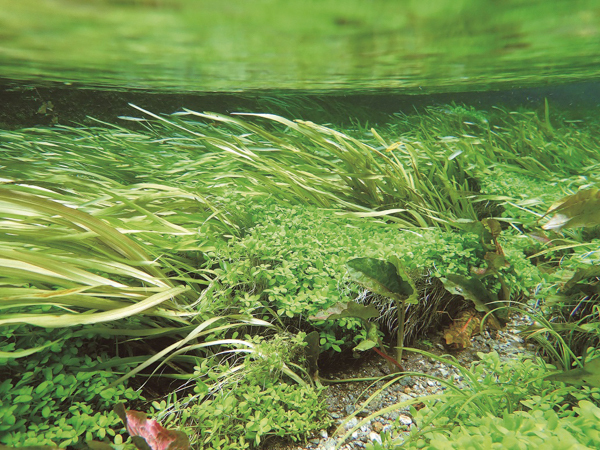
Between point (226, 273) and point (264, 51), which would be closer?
point (226, 273)

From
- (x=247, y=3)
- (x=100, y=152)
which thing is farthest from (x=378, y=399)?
(x=100, y=152)

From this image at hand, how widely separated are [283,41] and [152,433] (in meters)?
1.91

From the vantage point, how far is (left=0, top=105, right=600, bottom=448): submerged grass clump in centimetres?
91

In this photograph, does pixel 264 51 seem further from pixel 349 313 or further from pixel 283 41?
pixel 349 313

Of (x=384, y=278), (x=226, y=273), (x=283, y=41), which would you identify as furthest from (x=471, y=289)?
(x=283, y=41)

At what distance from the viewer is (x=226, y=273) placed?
1.21 meters

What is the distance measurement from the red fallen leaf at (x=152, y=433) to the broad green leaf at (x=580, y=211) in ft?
4.50

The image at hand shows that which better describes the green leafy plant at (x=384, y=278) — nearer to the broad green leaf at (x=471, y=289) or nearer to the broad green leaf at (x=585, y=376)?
the broad green leaf at (x=471, y=289)

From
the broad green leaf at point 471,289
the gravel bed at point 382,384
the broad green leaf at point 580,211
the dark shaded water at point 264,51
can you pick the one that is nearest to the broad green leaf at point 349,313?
the gravel bed at point 382,384

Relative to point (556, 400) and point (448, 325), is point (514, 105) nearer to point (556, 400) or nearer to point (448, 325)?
point (448, 325)

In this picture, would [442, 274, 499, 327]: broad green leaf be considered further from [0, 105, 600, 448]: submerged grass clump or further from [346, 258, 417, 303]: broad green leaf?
[346, 258, 417, 303]: broad green leaf

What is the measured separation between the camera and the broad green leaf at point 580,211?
1.13 metres

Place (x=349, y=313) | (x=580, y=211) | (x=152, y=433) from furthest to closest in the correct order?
1. (x=580, y=211)
2. (x=349, y=313)
3. (x=152, y=433)

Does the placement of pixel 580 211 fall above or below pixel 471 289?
above
